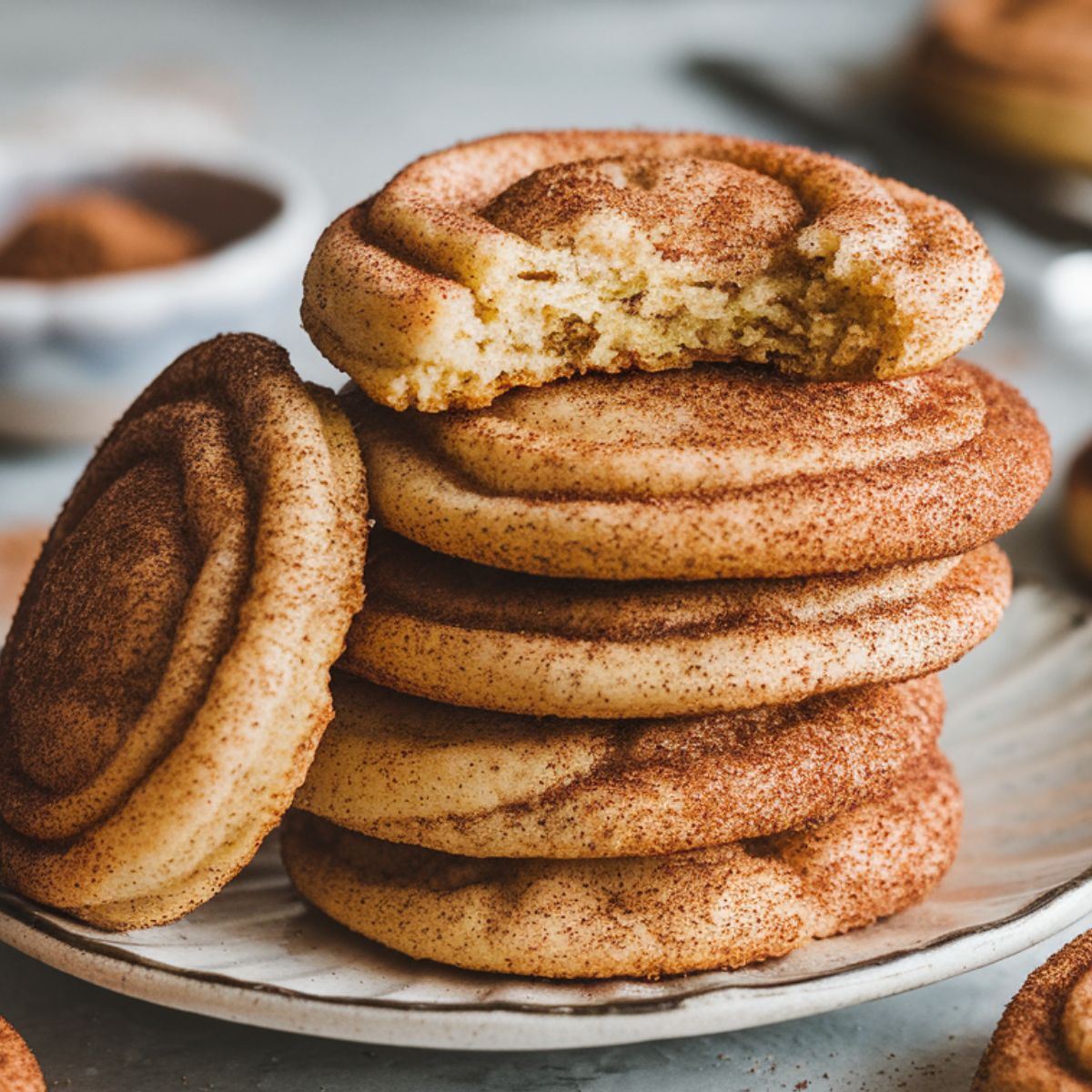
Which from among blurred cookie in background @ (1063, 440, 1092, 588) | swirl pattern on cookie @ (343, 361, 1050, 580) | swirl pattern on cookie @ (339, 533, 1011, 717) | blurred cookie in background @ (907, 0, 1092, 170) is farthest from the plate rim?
blurred cookie in background @ (907, 0, 1092, 170)

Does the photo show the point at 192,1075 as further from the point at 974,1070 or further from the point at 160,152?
the point at 160,152

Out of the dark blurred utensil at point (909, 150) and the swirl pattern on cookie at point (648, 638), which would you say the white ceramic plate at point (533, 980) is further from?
the dark blurred utensil at point (909, 150)

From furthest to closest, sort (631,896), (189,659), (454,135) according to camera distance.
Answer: (454,135) < (631,896) < (189,659)

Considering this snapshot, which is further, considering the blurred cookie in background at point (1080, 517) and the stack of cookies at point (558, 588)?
the blurred cookie in background at point (1080, 517)

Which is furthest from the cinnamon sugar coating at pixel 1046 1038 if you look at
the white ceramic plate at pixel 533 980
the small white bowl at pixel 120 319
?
the small white bowl at pixel 120 319

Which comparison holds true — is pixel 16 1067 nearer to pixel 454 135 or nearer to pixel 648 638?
pixel 648 638

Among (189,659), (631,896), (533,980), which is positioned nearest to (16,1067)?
(189,659)

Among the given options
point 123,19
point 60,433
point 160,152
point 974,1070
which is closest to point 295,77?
point 123,19

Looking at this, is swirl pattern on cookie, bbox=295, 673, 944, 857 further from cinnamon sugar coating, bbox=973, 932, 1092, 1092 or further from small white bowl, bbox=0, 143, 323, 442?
small white bowl, bbox=0, 143, 323, 442
